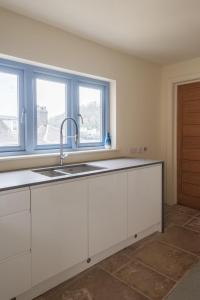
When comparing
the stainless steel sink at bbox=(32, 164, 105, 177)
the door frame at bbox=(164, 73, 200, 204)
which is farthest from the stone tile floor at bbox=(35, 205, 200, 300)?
the door frame at bbox=(164, 73, 200, 204)

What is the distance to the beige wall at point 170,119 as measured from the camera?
11.6ft

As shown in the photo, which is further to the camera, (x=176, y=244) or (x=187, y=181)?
(x=187, y=181)

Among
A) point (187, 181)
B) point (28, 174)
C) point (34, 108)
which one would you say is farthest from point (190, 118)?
point (28, 174)

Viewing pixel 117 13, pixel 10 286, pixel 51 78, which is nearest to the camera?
pixel 10 286

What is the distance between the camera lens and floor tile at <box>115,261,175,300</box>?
174 cm

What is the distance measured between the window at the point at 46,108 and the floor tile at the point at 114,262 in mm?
1295

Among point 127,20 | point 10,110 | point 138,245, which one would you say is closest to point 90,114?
point 10,110

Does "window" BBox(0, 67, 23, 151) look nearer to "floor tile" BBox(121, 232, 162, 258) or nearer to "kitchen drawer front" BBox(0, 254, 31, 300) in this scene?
"kitchen drawer front" BBox(0, 254, 31, 300)

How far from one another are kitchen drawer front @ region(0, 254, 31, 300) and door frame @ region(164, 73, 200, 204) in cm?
273

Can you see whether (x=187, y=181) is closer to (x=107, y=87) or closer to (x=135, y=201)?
(x=135, y=201)

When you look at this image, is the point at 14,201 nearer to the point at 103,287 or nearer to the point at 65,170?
the point at 65,170

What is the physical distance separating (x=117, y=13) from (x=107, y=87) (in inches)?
42.9

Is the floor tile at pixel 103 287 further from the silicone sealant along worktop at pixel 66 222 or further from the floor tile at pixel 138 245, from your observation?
the floor tile at pixel 138 245

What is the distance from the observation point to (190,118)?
11.5 ft
